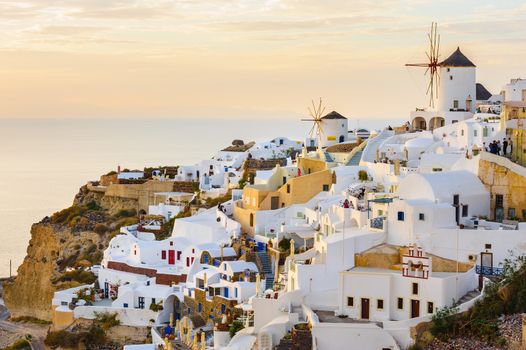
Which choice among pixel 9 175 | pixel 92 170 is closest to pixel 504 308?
pixel 92 170

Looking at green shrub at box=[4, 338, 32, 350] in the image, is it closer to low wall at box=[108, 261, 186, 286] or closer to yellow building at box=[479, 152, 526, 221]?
low wall at box=[108, 261, 186, 286]

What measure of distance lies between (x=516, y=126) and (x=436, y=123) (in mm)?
7748

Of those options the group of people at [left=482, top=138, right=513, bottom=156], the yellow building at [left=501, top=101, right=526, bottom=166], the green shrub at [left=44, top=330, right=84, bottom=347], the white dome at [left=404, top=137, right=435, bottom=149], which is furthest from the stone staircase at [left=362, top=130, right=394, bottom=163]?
the green shrub at [left=44, top=330, right=84, bottom=347]

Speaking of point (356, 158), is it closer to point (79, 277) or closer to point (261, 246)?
point (261, 246)

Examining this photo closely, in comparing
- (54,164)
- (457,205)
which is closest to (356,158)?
(457,205)

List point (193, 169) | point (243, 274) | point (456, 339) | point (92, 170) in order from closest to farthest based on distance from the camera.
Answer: point (456, 339), point (243, 274), point (193, 169), point (92, 170)

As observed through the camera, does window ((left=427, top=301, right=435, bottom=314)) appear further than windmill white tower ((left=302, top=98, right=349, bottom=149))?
No

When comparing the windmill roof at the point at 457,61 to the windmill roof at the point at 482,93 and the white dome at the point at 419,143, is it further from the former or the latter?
the white dome at the point at 419,143

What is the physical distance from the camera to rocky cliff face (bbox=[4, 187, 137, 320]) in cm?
3968

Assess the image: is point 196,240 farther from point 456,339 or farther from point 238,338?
point 456,339

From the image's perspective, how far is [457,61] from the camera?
36844 mm

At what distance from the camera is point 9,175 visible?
4530 inches

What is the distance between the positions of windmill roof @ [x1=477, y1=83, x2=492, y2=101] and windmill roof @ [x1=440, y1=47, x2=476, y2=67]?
1.97 metres

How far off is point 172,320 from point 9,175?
89627mm
